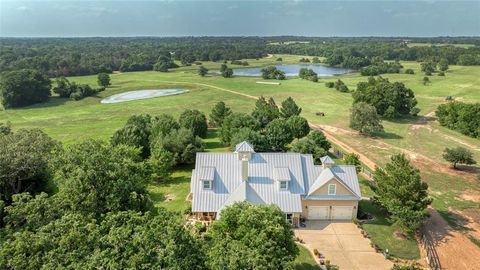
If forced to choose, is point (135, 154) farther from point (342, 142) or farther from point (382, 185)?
point (342, 142)

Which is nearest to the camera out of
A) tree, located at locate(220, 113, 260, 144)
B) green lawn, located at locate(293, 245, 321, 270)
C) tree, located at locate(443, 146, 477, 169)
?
green lawn, located at locate(293, 245, 321, 270)

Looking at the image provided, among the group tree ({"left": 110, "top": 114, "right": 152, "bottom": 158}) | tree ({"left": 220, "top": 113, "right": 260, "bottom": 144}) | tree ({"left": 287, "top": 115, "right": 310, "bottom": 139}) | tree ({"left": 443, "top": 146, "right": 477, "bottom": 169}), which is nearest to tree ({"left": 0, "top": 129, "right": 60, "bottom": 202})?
tree ({"left": 110, "top": 114, "right": 152, "bottom": 158})

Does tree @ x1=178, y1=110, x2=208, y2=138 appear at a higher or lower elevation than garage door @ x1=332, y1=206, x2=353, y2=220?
higher

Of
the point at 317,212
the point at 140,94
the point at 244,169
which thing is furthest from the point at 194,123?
the point at 140,94

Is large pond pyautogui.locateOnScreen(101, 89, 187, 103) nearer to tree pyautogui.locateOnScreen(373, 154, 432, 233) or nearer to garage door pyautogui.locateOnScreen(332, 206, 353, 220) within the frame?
garage door pyautogui.locateOnScreen(332, 206, 353, 220)

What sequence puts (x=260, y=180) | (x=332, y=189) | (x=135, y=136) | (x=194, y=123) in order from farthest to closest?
(x=194, y=123)
(x=135, y=136)
(x=260, y=180)
(x=332, y=189)

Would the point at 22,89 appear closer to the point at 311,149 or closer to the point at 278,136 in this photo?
the point at 278,136
